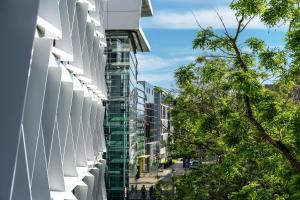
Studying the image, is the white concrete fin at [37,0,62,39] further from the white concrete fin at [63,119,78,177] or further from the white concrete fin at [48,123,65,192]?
the white concrete fin at [63,119,78,177]

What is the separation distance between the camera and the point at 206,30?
1259 cm

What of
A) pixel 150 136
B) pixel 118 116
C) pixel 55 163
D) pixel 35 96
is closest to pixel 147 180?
pixel 150 136

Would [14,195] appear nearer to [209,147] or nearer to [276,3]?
[276,3]

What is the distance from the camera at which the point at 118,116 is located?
42.1 m

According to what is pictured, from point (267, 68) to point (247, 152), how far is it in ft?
7.12

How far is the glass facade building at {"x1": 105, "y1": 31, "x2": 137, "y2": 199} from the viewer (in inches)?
1625

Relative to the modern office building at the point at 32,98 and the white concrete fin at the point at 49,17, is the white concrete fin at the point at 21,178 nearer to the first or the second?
the modern office building at the point at 32,98

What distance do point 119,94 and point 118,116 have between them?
1880 mm

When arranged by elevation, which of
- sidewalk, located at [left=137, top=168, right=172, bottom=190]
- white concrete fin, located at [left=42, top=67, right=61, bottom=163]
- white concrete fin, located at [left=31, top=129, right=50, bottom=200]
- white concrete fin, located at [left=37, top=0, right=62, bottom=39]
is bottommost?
sidewalk, located at [left=137, top=168, right=172, bottom=190]

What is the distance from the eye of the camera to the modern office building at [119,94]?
4134 cm

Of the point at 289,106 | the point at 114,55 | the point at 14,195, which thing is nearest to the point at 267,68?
the point at 289,106

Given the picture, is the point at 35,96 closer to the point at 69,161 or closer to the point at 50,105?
the point at 50,105

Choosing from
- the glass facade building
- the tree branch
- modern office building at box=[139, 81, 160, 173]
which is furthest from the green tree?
modern office building at box=[139, 81, 160, 173]

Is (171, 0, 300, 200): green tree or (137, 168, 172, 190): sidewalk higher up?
(171, 0, 300, 200): green tree
